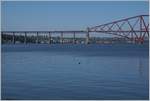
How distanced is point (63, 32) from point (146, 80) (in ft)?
224

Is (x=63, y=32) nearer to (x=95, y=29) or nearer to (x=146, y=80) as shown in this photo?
(x=95, y=29)

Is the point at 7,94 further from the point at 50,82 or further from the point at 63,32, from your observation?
the point at 63,32

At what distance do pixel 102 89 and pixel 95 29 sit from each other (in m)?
71.9

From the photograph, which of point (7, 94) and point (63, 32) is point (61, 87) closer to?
point (7, 94)

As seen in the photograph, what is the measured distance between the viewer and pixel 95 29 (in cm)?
8238

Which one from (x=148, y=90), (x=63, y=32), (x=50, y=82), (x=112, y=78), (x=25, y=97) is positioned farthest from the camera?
(x=63, y=32)

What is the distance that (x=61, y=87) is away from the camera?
36.7 feet

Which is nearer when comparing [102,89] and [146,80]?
[102,89]

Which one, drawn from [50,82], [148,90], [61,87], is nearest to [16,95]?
[61,87]

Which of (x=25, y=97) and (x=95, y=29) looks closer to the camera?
(x=25, y=97)

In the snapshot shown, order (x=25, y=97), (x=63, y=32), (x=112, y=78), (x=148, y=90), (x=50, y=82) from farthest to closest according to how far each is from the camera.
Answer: (x=63, y=32) < (x=112, y=78) < (x=50, y=82) < (x=148, y=90) < (x=25, y=97)

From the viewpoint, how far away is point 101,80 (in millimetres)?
12664

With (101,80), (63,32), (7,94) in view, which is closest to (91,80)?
(101,80)

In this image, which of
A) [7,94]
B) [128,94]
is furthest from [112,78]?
[7,94]
